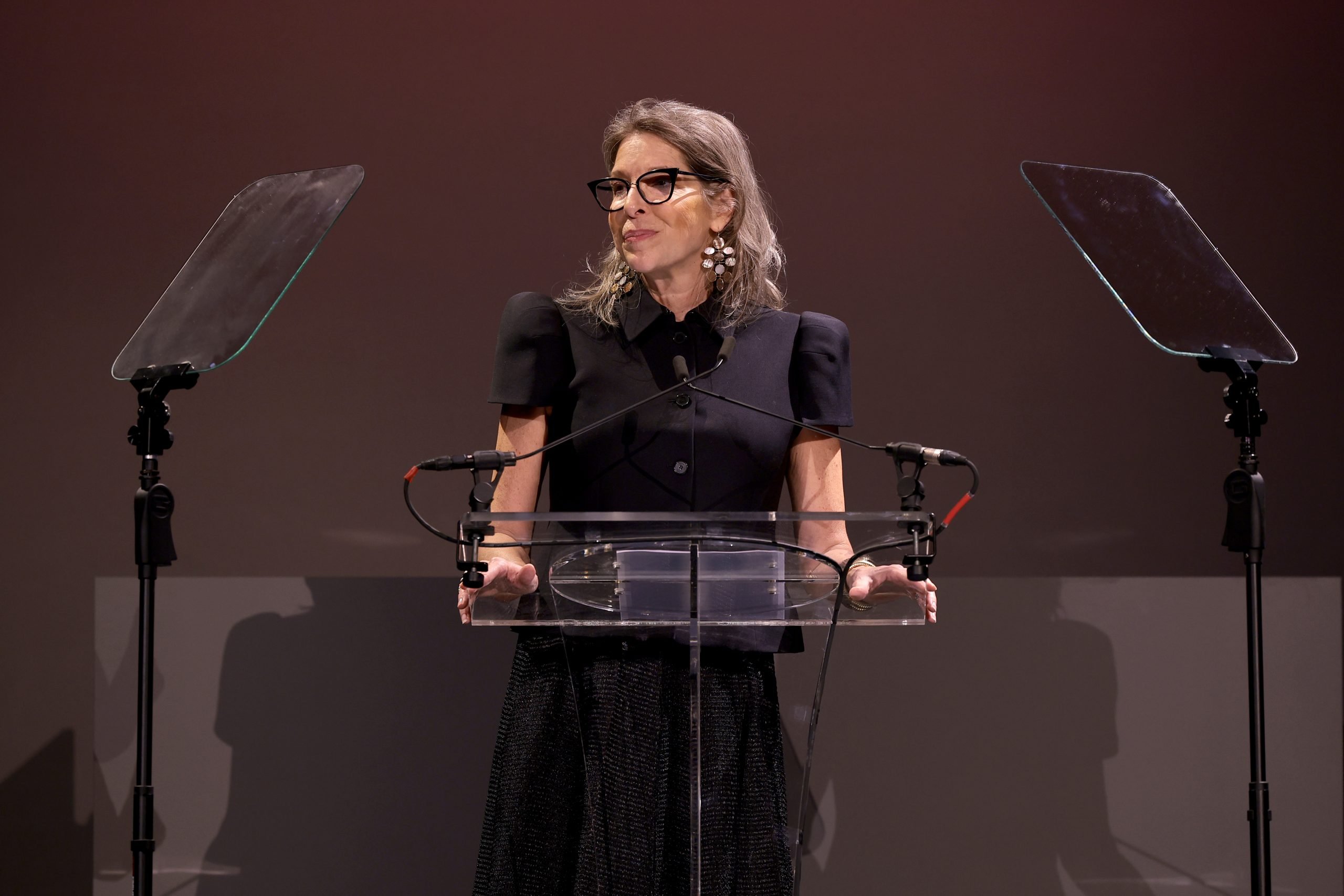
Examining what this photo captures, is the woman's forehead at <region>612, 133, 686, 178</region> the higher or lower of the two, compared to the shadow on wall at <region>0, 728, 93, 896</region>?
higher

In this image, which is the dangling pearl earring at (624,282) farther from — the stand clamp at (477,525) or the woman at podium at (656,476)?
the stand clamp at (477,525)

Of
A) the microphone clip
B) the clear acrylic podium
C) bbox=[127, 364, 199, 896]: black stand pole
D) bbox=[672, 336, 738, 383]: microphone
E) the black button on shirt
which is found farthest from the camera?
the black button on shirt

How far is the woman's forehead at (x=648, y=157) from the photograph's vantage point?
80.0 inches

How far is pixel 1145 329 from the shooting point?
6.09 feet

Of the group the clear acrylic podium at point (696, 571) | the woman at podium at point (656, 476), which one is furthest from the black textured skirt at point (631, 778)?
the clear acrylic podium at point (696, 571)

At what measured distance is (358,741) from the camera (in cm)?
279

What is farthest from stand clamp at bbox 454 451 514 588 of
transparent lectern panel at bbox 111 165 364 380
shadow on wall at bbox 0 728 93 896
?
shadow on wall at bbox 0 728 93 896

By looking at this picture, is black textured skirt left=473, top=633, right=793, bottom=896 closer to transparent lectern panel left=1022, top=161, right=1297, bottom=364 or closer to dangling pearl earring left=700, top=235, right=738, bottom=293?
dangling pearl earring left=700, top=235, right=738, bottom=293

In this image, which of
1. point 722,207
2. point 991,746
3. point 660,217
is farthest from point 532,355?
point 991,746

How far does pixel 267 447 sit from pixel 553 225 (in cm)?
80

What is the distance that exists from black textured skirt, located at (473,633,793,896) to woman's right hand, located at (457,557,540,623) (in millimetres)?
197

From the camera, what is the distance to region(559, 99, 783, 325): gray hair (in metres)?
2.05

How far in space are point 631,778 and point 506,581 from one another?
378mm

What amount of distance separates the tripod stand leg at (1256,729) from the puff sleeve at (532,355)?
1066mm
